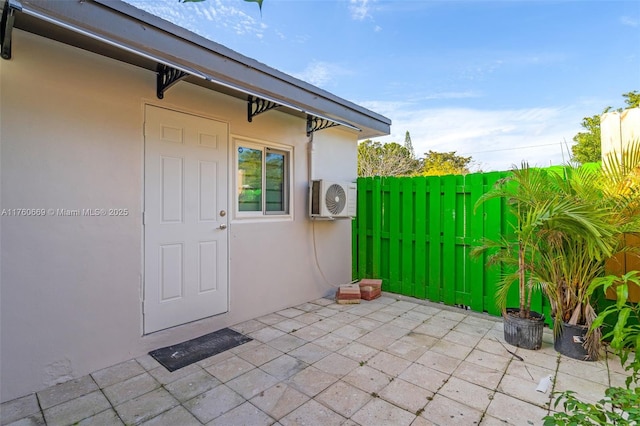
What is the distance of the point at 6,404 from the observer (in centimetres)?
215

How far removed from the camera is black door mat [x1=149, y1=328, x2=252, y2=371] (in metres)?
2.75

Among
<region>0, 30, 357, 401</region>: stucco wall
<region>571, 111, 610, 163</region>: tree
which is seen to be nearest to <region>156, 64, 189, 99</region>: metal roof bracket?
<region>0, 30, 357, 401</region>: stucco wall

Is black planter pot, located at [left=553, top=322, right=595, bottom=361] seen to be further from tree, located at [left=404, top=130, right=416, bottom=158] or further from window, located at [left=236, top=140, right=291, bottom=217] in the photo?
tree, located at [left=404, top=130, right=416, bottom=158]

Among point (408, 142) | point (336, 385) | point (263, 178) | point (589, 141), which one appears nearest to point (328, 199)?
point (263, 178)

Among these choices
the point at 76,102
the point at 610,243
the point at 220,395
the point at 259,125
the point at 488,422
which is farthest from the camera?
the point at 259,125

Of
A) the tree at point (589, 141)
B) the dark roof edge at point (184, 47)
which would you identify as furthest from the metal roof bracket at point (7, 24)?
the tree at point (589, 141)

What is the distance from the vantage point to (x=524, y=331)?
301 centimetres

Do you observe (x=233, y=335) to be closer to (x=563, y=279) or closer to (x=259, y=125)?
(x=259, y=125)

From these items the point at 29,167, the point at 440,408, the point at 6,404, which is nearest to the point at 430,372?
the point at 440,408

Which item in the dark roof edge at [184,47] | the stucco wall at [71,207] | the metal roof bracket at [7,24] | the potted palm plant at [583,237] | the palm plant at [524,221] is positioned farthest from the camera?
the palm plant at [524,221]

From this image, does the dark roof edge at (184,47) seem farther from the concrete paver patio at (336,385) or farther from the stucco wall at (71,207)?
the concrete paver patio at (336,385)

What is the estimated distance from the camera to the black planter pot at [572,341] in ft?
9.11

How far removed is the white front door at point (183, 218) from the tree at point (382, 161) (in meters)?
12.3

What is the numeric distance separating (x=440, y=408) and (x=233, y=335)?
2.15 m
